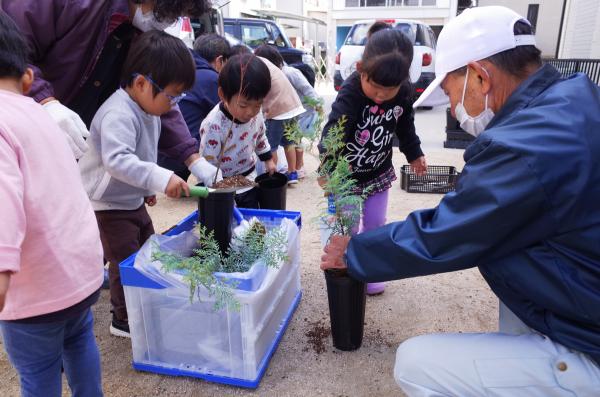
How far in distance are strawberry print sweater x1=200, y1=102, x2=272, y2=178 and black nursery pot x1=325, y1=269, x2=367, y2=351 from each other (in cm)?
90

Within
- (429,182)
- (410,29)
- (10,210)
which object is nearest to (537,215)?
(10,210)

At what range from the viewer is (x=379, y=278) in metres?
1.37

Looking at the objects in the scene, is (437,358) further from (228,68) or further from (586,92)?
(228,68)

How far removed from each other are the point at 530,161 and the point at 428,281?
1.68 m

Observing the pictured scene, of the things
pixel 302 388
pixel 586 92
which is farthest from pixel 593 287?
pixel 302 388

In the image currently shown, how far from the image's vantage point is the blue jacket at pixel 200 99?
10.9 feet

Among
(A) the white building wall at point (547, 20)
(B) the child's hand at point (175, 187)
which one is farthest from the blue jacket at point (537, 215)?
(A) the white building wall at point (547, 20)

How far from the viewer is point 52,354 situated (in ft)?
4.24

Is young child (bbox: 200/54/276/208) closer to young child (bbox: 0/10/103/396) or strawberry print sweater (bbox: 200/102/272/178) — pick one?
strawberry print sweater (bbox: 200/102/272/178)

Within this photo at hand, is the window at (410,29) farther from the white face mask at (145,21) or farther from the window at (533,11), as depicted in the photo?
the window at (533,11)

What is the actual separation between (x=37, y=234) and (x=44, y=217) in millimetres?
45

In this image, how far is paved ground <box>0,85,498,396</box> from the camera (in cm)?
179

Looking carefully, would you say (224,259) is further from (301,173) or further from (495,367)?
(301,173)

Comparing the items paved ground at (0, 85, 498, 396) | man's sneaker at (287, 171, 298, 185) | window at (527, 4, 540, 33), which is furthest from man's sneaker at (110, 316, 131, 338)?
window at (527, 4, 540, 33)
